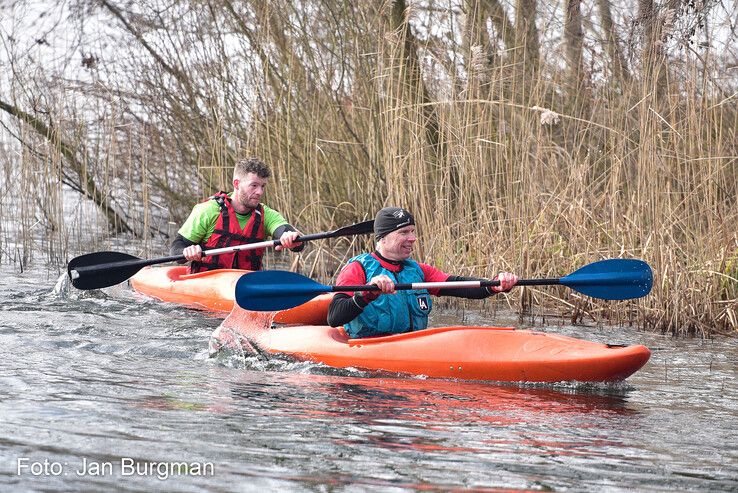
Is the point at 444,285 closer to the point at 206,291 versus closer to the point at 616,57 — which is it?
the point at 616,57

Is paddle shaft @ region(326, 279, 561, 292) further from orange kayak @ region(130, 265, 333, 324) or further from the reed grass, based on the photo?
orange kayak @ region(130, 265, 333, 324)

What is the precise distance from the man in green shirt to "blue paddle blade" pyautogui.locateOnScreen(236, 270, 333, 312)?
2.03m

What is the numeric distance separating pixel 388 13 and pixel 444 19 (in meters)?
0.59

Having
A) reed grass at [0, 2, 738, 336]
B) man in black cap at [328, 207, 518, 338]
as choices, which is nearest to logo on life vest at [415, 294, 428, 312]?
man in black cap at [328, 207, 518, 338]

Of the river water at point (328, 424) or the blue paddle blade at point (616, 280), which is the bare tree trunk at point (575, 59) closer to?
the blue paddle blade at point (616, 280)

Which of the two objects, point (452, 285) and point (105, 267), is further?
point (105, 267)

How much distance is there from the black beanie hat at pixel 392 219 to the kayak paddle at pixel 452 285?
0.36m

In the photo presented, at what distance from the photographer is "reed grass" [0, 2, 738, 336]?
239 inches

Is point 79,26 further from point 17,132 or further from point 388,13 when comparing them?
point 388,13

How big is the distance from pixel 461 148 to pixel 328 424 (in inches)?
132

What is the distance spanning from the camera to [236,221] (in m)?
7.53

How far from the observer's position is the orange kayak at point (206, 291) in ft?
23.0

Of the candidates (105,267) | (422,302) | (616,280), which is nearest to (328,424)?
(422,302)

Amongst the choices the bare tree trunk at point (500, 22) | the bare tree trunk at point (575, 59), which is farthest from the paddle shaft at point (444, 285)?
the bare tree trunk at point (500, 22)
